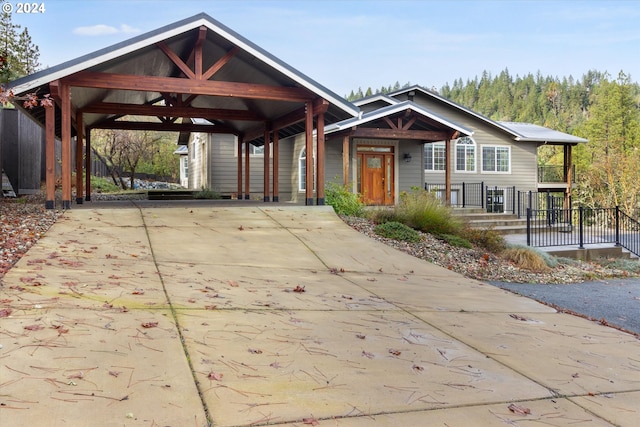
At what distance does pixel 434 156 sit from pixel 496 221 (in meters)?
7.01

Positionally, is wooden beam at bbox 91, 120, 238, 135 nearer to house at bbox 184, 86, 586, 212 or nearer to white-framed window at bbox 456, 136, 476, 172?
house at bbox 184, 86, 586, 212

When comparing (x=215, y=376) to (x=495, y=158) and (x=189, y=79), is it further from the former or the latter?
(x=495, y=158)

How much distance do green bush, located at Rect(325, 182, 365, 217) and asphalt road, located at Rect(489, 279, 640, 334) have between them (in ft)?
14.5

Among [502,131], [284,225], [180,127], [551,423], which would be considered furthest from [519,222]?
[551,423]

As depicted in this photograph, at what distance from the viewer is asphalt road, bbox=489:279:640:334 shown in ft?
23.9

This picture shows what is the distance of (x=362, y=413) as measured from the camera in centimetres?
296

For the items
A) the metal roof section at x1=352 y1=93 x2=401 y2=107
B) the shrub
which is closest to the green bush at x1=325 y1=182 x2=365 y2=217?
the shrub

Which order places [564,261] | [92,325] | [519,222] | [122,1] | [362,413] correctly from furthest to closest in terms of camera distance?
[122,1] → [519,222] → [564,261] → [92,325] → [362,413]

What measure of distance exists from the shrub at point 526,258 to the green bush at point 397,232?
220 cm

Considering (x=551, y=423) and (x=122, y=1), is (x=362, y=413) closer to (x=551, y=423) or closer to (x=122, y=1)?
(x=551, y=423)

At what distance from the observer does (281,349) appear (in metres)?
3.90

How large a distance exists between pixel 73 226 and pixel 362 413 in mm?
7696

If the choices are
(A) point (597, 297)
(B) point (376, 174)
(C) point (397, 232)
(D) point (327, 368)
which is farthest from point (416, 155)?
(D) point (327, 368)

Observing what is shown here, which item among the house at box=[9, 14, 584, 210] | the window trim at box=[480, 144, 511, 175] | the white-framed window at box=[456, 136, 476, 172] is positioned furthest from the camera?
the window trim at box=[480, 144, 511, 175]
